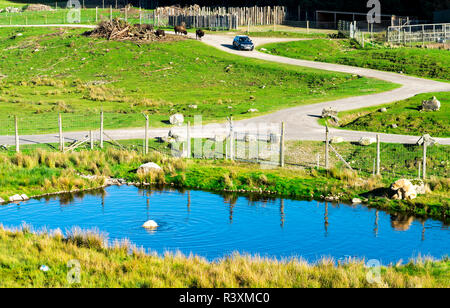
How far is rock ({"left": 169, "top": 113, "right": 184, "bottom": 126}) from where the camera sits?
162 feet

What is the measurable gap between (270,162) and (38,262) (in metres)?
19.3

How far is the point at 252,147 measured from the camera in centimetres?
4119

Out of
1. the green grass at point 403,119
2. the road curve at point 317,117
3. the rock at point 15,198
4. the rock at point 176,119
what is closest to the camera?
the rock at point 15,198

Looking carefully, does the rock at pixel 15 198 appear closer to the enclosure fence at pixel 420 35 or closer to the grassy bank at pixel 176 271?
the grassy bank at pixel 176 271

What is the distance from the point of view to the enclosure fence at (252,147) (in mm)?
37125

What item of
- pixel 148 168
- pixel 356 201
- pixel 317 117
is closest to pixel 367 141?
pixel 317 117

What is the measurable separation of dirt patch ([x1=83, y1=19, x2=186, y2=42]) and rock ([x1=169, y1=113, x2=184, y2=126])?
119 feet

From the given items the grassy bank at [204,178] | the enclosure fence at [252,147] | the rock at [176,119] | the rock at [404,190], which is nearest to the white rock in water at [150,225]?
the grassy bank at [204,178]

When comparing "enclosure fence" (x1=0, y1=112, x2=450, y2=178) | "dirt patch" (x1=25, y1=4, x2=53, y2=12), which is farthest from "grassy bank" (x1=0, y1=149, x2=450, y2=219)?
"dirt patch" (x1=25, y1=4, x2=53, y2=12)

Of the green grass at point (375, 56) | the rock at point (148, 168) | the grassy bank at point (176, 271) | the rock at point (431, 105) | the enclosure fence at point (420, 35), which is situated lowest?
the grassy bank at point (176, 271)

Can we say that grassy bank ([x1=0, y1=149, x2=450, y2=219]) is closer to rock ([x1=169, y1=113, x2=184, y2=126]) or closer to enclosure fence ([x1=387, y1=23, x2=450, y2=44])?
rock ([x1=169, y1=113, x2=184, y2=126])

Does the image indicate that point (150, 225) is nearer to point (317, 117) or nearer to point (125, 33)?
point (317, 117)

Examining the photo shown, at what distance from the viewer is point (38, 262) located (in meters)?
21.4

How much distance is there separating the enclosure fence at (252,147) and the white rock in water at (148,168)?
328 centimetres
